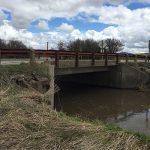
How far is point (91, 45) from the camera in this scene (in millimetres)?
95625

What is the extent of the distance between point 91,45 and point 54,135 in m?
88.7

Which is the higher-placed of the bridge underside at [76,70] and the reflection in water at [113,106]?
the bridge underside at [76,70]

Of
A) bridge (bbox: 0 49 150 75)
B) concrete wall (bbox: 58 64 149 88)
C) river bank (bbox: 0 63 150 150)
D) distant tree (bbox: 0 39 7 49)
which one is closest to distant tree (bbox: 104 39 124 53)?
distant tree (bbox: 0 39 7 49)

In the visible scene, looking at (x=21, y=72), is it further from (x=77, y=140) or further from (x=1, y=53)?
(x=77, y=140)

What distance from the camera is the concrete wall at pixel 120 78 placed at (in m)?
35.4

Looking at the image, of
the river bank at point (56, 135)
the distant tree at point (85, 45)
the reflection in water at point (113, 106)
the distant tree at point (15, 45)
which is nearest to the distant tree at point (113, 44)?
the distant tree at point (85, 45)

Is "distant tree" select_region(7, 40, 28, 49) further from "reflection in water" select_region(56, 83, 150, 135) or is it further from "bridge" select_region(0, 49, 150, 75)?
"reflection in water" select_region(56, 83, 150, 135)

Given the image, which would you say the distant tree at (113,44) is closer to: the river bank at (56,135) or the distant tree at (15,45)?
the distant tree at (15,45)

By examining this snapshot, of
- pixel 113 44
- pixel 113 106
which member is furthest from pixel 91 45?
pixel 113 106

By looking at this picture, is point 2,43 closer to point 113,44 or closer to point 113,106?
point 113,106

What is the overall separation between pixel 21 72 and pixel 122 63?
803 inches

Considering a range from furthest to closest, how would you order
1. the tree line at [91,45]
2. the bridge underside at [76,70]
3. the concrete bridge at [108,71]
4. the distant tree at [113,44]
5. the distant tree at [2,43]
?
the distant tree at [113,44] → the tree line at [91,45] → the distant tree at [2,43] → the concrete bridge at [108,71] → the bridge underside at [76,70]

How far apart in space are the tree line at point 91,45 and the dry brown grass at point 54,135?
243 feet

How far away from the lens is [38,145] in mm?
7098
